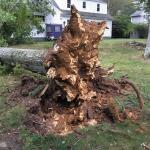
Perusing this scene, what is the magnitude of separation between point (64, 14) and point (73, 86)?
108 ft

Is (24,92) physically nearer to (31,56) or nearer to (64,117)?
(31,56)

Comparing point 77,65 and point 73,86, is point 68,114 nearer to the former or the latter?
point 73,86

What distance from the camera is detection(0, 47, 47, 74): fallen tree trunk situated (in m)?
9.50

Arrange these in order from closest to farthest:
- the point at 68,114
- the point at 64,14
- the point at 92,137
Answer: the point at 92,137, the point at 68,114, the point at 64,14

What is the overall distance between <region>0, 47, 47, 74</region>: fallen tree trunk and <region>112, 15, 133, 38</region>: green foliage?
104ft

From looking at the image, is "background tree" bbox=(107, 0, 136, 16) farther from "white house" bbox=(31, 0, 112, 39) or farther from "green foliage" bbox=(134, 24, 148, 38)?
"green foliage" bbox=(134, 24, 148, 38)

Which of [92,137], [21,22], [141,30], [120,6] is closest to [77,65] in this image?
[92,137]

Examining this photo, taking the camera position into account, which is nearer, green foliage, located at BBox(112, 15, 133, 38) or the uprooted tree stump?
the uprooted tree stump

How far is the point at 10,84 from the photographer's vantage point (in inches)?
405

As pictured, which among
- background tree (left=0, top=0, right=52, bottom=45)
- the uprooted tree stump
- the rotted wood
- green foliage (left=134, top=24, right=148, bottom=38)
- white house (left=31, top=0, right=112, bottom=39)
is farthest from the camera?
green foliage (left=134, top=24, right=148, bottom=38)

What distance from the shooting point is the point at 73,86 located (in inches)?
286

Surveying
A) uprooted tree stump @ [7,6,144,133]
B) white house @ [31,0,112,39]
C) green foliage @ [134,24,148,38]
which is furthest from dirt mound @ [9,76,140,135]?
green foliage @ [134,24,148,38]

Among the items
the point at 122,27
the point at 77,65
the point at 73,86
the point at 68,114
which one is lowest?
the point at 122,27

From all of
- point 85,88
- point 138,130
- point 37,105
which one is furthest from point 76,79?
point 138,130
